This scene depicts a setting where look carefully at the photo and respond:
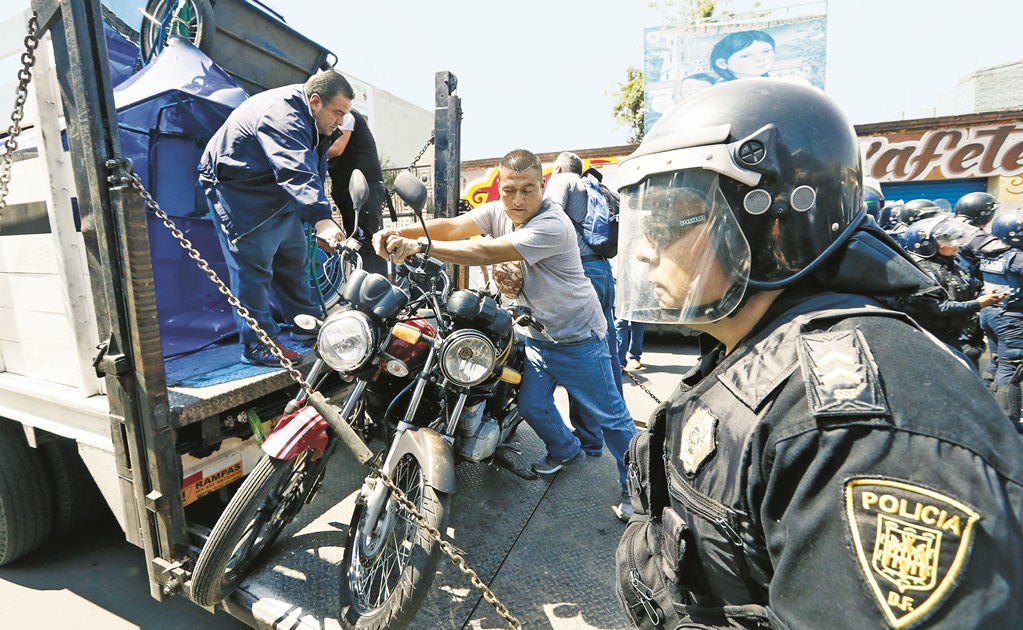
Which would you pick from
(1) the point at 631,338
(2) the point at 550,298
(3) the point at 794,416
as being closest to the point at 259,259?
(2) the point at 550,298

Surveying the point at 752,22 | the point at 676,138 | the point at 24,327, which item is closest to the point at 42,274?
the point at 24,327

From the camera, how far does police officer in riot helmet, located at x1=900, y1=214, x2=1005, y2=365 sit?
4.34 m

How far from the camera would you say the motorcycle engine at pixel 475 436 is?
250 cm

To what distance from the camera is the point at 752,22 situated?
16438 millimetres

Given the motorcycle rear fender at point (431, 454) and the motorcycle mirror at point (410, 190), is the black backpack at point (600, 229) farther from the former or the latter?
the motorcycle rear fender at point (431, 454)

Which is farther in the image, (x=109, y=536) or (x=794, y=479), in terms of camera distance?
(x=109, y=536)

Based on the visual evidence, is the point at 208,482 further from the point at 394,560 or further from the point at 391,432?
the point at 394,560

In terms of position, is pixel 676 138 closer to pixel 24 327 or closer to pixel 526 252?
pixel 526 252

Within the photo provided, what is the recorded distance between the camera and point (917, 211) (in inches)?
218

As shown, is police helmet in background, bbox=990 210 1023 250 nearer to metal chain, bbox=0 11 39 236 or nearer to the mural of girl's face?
metal chain, bbox=0 11 39 236

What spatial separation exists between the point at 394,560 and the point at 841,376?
1903 mm

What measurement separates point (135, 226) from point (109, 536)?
2295mm

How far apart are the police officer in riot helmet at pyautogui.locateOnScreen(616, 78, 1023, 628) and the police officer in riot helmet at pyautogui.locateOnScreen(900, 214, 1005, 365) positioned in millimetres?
4159

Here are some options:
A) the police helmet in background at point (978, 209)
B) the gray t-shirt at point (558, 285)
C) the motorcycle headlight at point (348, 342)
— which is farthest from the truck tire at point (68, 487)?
the police helmet in background at point (978, 209)
